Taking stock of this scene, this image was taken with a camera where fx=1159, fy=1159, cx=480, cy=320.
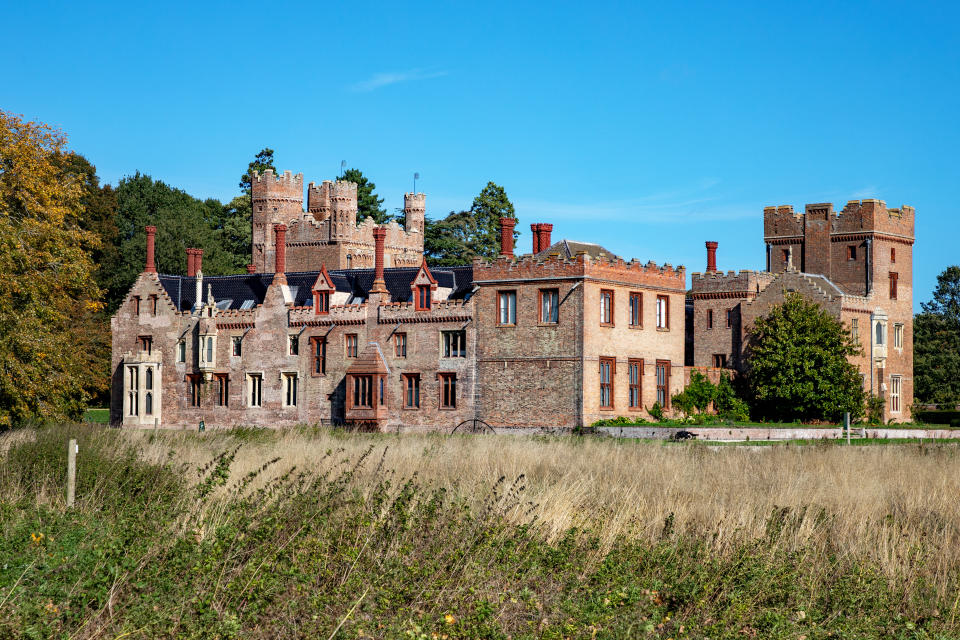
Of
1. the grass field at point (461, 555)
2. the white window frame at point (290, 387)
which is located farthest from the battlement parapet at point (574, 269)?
the grass field at point (461, 555)

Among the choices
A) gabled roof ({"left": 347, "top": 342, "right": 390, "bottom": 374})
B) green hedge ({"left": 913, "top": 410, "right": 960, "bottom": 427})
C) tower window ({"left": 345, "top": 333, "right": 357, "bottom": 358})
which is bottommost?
green hedge ({"left": 913, "top": 410, "right": 960, "bottom": 427})

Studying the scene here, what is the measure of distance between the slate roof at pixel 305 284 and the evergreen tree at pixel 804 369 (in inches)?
497

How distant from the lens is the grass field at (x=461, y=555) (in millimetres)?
10469

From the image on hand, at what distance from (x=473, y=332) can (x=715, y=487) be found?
25.8 metres

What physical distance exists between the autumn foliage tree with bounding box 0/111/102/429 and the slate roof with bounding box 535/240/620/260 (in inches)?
700

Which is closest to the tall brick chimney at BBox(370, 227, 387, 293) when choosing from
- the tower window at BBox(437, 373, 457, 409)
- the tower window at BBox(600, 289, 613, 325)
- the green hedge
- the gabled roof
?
the gabled roof

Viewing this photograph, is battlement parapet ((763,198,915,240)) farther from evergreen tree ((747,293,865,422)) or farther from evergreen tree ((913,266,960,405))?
evergreen tree ((913,266,960,405))

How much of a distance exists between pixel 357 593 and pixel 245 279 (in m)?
42.3

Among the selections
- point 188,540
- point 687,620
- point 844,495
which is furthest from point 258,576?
point 844,495

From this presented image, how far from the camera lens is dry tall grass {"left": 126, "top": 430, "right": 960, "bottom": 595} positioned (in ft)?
46.3

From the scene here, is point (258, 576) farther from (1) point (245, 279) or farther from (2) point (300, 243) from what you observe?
(2) point (300, 243)

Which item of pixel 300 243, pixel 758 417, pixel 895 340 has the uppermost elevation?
pixel 300 243

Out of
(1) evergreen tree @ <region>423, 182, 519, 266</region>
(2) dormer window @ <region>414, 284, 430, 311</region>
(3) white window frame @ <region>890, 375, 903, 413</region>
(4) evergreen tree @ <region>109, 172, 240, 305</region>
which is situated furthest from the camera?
(1) evergreen tree @ <region>423, 182, 519, 266</region>

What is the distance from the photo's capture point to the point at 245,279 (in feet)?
171
